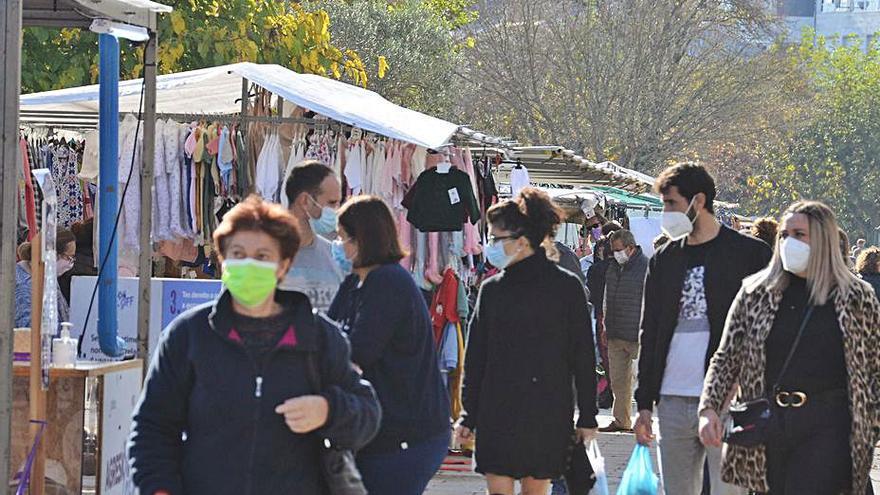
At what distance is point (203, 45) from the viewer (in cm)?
1742

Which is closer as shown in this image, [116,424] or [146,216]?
[116,424]

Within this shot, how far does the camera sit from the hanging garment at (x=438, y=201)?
11.2 meters

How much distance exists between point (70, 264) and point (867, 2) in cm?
10302

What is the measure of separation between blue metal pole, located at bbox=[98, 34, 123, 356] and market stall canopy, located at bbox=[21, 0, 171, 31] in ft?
0.96

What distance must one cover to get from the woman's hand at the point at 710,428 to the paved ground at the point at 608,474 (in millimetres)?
4144

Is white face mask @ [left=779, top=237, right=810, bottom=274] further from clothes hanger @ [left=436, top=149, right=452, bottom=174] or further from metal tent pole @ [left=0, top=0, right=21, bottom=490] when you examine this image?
clothes hanger @ [left=436, top=149, right=452, bottom=174]

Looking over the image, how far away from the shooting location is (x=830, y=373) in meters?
6.35

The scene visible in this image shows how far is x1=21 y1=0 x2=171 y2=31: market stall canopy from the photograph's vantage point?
712 centimetres

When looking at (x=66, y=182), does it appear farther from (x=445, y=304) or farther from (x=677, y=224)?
(x=677, y=224)

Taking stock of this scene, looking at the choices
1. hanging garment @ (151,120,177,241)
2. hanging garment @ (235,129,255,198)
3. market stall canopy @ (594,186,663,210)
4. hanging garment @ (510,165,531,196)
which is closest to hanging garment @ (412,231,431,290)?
hanging garment @ (235,129,255,198)

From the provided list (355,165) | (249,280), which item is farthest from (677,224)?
(355,165)

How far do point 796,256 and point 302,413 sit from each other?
2907mm

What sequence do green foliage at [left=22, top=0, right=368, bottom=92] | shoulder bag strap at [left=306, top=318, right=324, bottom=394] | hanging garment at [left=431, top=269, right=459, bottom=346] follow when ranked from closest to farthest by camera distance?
shoulder bag strap at [left=306, top=318, right=324, bottom=394] < hanging garment at [left=431, top=269, right=459, bottom=346] < green foliage at [left=22, top=0, right=368, bottom=92]

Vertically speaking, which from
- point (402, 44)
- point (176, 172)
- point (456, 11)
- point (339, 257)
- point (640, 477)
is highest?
point (456, 11)
